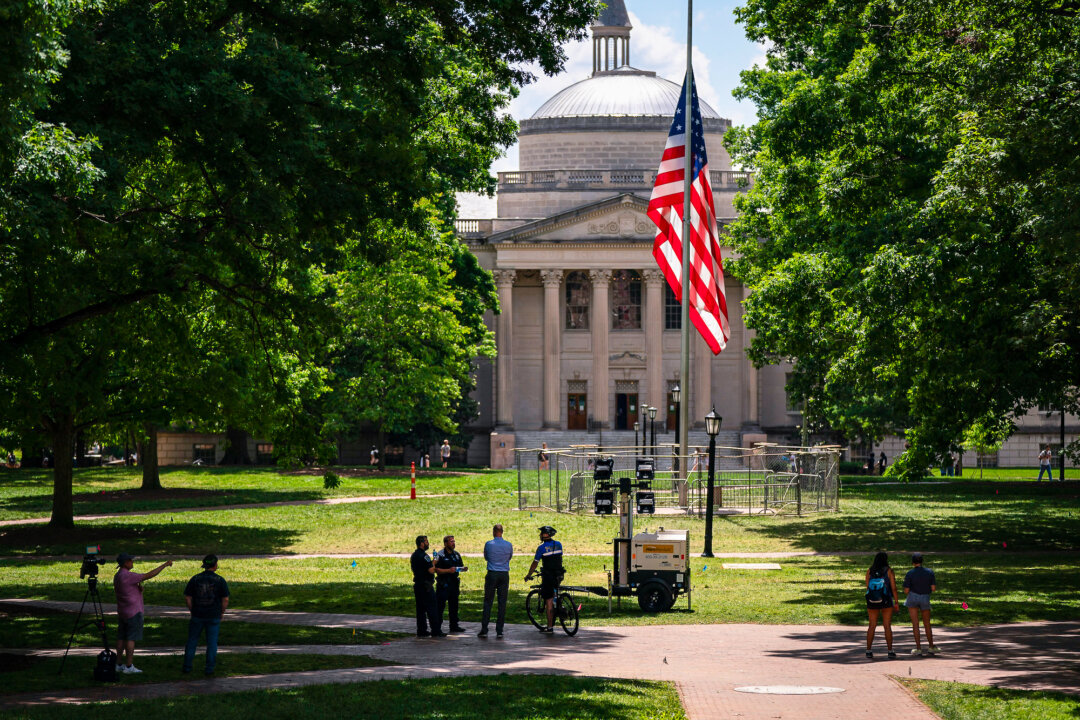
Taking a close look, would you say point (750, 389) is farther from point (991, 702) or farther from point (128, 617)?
point (991, 702)

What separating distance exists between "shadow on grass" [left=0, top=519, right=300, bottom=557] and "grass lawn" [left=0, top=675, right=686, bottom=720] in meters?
16.6

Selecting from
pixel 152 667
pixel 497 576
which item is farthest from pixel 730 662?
pixel 152 667

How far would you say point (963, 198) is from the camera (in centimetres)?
2412

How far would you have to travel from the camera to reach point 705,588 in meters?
24.8

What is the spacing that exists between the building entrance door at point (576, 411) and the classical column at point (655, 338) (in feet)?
13.3

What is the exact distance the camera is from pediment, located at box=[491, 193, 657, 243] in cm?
8100

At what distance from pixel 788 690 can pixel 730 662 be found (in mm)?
2197

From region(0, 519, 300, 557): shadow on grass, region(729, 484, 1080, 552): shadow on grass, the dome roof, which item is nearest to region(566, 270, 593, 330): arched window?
the dome roof

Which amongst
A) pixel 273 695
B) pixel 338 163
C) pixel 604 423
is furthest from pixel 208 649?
pixel 604 423

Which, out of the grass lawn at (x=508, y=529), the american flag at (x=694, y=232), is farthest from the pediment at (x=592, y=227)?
the american flag at (x=694, y=232)

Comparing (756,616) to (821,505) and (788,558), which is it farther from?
(821,505)

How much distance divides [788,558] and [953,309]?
21.9 feet

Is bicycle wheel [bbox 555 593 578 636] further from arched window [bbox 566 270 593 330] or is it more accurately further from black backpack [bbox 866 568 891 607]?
arched window [bbox 566 270 593 330]

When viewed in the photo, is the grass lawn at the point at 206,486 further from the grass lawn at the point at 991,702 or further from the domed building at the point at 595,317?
the grass lawn at the point at 991,702
